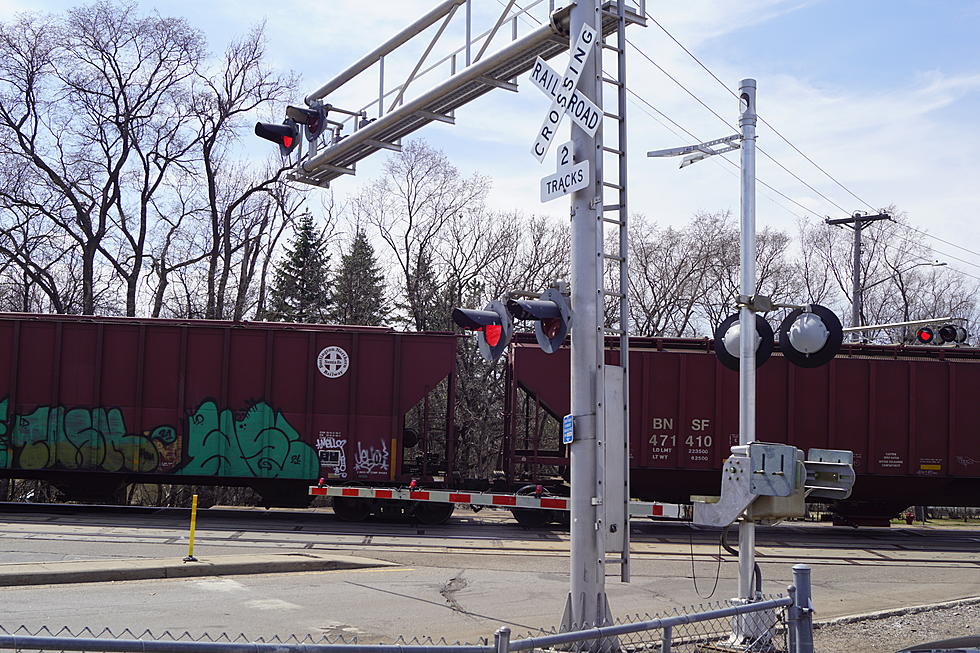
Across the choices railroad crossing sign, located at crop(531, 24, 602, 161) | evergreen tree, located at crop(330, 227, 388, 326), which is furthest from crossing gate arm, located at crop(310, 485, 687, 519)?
evergreen tree, located at crop(330, 227, 388, 326)

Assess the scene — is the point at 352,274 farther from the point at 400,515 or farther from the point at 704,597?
the point at 704,597

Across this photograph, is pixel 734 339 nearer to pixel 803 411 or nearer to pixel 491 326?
pixel 491 326

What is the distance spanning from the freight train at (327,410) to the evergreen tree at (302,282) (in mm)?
30066

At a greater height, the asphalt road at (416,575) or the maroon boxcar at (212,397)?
the maroon boxcar at (212,397)

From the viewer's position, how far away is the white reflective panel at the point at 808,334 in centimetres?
837

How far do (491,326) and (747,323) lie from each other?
8.67ft

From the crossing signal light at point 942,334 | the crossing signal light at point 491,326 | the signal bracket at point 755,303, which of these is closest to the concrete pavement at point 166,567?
the crossing signal light at point 491,326

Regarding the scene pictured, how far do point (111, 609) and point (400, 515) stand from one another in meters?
10.1

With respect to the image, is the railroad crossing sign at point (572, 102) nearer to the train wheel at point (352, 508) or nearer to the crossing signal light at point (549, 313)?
the crossing signal light at point (549, 313)

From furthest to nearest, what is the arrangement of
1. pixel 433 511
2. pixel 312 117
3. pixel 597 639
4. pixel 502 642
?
pixel 433 511
pixel 312 117
pixel 597 639
pixel 502 642

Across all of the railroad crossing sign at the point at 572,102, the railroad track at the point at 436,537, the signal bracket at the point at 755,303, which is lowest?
the railroad track at the point at 436,537

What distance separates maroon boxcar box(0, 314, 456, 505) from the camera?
765 inches

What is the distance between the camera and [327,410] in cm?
1952

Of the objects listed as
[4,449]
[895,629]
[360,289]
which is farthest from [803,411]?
[360,289]
